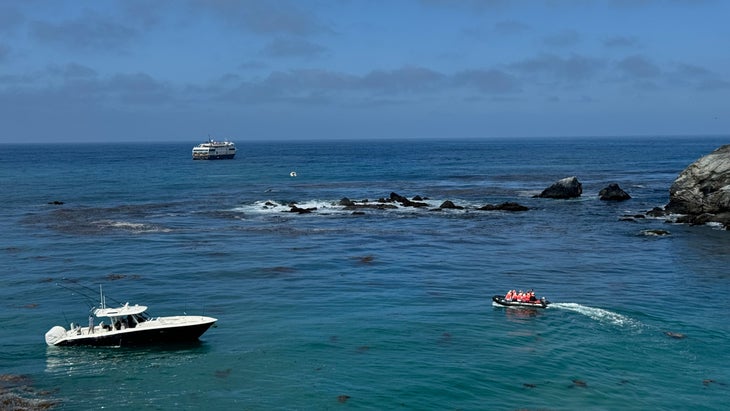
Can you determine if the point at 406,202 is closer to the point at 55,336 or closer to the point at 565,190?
the point at 565,190

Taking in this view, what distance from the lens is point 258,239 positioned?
78625 millimetres

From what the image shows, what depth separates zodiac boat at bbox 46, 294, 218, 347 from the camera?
1623 inches

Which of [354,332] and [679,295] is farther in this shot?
[679,295]

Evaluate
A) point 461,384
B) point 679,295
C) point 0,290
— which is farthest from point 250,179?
point 461,384

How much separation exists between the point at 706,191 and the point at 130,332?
73.2 m

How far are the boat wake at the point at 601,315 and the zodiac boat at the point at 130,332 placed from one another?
951 inches

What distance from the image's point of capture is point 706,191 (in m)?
87.2

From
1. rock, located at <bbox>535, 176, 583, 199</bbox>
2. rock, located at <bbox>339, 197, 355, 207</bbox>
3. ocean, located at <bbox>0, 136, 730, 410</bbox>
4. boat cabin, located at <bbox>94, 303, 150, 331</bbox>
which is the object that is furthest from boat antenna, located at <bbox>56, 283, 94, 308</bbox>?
rock, located at <bbox>535, 176, 583, 199</bbox>

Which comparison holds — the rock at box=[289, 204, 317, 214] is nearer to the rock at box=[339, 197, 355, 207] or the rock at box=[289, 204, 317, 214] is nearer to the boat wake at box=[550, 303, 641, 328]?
the rock at box=[339, 197, 355, 207]

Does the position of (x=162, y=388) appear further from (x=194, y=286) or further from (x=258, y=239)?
(x=258, y=239)

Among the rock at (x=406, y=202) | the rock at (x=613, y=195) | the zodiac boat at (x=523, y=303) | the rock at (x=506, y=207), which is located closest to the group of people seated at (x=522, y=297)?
the zodiac boat at (x=523, y=303)

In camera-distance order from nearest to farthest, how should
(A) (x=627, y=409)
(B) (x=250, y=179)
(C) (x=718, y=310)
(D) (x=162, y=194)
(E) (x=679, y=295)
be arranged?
(A) (x=627, y=409)
(C) (x=718, y=310)
(E) (x=679, y=295)
(D) (x=162, y=194)
(B) (x=250, y=179)

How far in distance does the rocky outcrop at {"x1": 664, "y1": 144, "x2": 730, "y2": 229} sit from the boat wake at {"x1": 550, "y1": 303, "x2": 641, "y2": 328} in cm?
4123

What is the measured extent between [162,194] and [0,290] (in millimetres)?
74905
